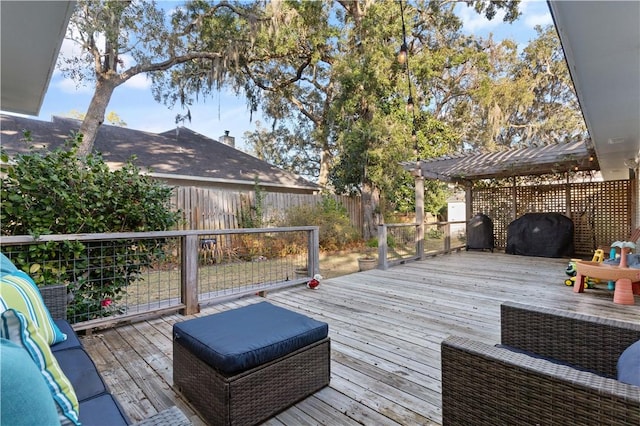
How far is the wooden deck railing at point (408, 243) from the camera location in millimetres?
6434

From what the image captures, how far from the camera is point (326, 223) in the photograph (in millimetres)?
9734

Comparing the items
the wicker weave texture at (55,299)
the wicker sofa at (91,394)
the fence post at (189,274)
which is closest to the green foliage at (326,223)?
the fence post at (189,274)

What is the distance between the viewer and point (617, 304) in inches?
157

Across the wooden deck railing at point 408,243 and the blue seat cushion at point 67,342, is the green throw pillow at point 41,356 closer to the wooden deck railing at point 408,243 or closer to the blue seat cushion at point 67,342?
the blue seat cushion at point 67,342

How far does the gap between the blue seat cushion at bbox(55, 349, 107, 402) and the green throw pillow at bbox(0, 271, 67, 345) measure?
0.16 meters

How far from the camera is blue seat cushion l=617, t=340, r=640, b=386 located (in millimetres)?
1208

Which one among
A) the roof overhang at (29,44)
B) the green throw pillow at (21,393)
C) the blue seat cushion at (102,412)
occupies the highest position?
the roof overhang at (29,44)

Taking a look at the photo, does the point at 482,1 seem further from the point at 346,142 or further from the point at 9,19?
the point at 9,19

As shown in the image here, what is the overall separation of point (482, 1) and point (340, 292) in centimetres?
1273

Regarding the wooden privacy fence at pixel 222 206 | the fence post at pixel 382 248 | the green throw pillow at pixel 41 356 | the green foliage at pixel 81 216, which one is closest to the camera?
the green throw pillow at pixel 41 356

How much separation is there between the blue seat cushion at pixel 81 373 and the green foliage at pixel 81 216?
1.50m

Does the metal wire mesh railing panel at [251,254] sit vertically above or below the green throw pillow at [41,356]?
below

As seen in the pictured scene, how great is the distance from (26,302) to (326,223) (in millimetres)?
8239

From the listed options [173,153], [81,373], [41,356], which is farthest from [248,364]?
[173,153]
